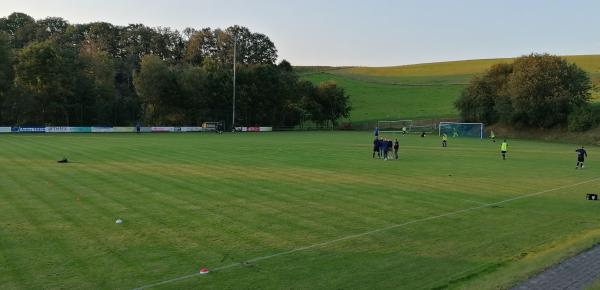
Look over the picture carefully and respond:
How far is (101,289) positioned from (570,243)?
11.2 m

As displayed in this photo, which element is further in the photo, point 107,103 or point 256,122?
point 256,122

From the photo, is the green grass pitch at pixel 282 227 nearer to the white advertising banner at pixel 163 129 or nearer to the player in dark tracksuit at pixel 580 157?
the player in dark tracksuit at pixel 580 157

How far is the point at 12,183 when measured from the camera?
20.6m

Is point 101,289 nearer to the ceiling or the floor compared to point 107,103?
nearer to the floor

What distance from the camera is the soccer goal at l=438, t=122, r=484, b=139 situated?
260 feet

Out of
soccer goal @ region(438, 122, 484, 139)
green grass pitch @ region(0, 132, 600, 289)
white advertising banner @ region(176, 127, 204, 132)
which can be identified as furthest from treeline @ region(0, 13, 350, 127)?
green grass pitch @ region(0, 132, 600, 289)

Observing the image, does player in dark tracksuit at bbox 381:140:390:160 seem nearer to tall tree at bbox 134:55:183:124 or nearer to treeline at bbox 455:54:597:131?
treeline at bbox 455:54:597:131

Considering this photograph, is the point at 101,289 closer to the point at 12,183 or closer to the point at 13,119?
the point at 12,183

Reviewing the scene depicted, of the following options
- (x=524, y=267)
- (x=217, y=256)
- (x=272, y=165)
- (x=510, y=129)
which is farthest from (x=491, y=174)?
(x=510, y=129)

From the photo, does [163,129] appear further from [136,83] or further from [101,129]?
[136,83]

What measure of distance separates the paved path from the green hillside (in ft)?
282

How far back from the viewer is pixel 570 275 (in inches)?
389

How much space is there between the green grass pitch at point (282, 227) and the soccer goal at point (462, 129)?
5377cm

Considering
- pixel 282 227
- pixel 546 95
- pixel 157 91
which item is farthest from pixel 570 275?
pixel 157 91
